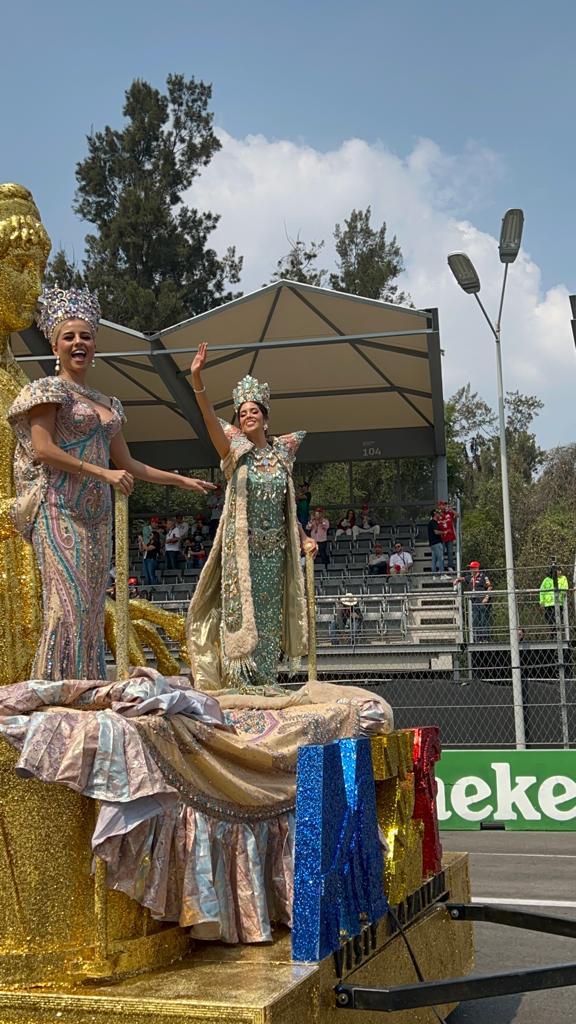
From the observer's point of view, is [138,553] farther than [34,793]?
Yes

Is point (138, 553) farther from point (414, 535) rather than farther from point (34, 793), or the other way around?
point (34, 793)

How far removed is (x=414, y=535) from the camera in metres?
22.5

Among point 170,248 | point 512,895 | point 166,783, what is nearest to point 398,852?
point 166,783

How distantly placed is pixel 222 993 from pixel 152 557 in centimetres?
1840

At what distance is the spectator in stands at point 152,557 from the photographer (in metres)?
20.1

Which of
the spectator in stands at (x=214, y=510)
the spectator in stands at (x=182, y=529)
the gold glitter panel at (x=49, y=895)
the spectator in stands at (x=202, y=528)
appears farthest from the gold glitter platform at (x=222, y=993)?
the spectator in stands at (x=202, y=528)

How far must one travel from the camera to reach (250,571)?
5066mm

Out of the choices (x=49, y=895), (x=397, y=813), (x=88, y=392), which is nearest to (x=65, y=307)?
(x=88, y=392)

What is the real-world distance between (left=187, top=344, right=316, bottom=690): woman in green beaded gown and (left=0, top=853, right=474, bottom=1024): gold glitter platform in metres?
1.86

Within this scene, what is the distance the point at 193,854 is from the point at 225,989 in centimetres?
54

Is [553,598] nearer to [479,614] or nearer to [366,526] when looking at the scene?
[479,614]

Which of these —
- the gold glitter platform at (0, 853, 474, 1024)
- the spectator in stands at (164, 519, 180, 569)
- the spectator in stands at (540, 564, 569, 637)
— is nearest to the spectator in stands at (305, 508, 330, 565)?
the spectator in stands at (164, 519, 180, 569)

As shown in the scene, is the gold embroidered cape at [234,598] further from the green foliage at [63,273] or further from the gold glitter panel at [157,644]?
the green foliage at [63,273]

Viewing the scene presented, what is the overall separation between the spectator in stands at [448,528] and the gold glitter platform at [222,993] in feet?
54.3
